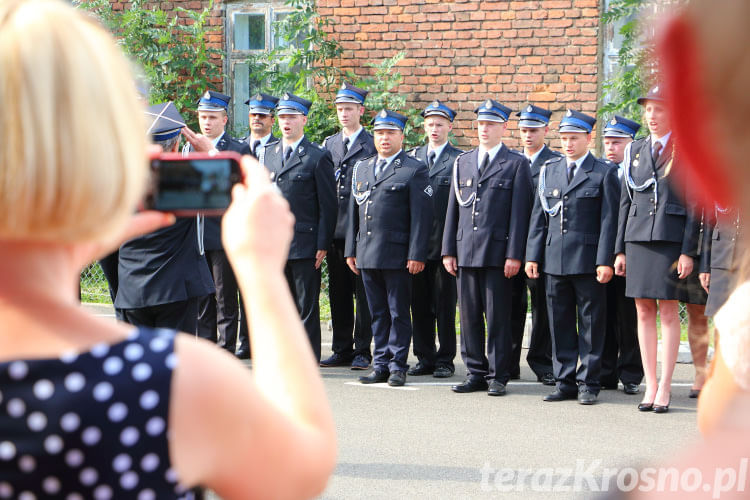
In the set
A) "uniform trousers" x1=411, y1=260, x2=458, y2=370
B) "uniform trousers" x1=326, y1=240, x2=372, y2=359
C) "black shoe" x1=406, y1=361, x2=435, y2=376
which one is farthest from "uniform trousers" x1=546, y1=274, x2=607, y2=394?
"uniform trousers" x1=326, y1=240, x2=372, y2=359

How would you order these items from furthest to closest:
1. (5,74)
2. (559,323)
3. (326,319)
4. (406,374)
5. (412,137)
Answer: (412,137), (326,319), (406,374), (559,323), (5,74)

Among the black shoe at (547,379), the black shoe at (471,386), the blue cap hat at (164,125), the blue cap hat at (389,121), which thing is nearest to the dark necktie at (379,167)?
the blue cap hat at (389,121)

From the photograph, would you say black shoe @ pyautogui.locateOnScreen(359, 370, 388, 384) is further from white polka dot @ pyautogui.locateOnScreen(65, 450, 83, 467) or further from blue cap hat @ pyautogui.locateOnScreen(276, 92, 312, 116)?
white polka dot @ pyautogui.locateOnScreen(65, 450, 83, 467)

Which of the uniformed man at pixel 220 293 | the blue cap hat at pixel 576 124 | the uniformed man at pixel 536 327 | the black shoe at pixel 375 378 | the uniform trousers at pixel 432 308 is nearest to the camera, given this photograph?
the blue cap hat at pixel 576 124

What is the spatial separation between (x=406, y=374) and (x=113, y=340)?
24.4 ft

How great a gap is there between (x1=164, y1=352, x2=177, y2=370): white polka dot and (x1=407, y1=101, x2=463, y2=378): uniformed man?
24.8 ft

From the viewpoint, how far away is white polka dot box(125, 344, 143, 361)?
1.09 m

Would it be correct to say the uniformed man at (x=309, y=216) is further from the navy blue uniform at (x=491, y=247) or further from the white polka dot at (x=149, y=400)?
the white polka dot at (x=149, y=400)

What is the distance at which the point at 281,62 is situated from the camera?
1321 centimetres

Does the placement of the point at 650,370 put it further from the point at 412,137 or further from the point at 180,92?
the point at 180,92

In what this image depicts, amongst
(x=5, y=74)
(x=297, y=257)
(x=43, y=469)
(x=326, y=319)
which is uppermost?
(x=5, y=74)

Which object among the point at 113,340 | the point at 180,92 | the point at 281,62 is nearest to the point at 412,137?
the point at 281,62

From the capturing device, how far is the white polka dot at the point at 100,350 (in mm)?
1079

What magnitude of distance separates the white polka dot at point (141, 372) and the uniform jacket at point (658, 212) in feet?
20.5
